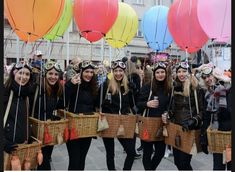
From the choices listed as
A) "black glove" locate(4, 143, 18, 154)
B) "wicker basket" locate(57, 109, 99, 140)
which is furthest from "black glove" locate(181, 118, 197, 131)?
"black glove" locate(4, 143, 18, 154)

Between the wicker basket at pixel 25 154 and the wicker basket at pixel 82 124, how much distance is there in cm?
75

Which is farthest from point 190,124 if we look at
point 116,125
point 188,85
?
point 116,125

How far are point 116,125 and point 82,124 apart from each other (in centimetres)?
50

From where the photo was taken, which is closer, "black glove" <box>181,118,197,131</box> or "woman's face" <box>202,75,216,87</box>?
"black glove" <box>181,118,197,131</box>

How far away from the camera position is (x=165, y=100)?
14.0 ft

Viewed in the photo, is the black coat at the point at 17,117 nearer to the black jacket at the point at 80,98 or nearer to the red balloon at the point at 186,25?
the black jacket at the point at 80,98

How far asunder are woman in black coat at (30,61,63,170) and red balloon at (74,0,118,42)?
2.31 ft

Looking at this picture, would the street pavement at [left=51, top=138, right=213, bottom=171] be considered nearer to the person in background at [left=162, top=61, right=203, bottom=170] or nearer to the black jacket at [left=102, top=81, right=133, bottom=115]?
the black jacket at [left=102, top=81, right=133, bottom=115]

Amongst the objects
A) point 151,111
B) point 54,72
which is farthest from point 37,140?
point 151,111

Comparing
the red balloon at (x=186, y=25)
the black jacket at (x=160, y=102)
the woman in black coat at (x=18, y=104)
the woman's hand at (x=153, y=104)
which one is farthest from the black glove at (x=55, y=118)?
the red balloon at (x=186, y=25)

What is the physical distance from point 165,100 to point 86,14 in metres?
1.60

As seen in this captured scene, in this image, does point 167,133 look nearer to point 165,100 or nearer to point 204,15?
point 165,100

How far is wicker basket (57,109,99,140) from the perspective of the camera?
13.1 ft

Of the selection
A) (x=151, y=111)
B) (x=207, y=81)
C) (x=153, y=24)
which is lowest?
(x=151, y=111)
